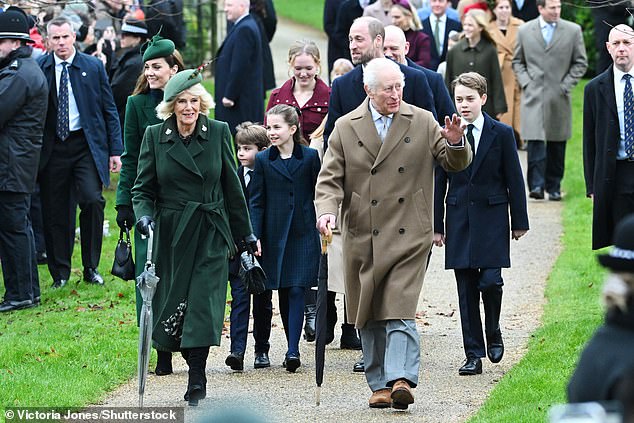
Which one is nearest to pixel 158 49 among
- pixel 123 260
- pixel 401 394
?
pixel 123 260

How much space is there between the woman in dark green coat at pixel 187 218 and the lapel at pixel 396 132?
3.02 feet

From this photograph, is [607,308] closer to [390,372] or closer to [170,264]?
[390,372]

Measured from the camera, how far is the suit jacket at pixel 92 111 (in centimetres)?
1264

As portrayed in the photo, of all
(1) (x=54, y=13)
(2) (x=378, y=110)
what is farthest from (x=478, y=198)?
(1) (x=54, y=13)

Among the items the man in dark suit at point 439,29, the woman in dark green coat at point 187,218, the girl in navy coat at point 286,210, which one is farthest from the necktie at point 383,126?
the man in dark suit at point 439,29

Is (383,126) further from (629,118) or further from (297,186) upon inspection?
(629,118)

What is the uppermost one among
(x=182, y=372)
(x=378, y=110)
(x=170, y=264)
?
(x=378, y=110)

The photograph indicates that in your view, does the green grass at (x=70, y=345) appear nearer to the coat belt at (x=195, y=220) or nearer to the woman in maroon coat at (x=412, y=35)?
the coat belt at (x=195, y=220)

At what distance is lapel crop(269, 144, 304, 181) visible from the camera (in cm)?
962

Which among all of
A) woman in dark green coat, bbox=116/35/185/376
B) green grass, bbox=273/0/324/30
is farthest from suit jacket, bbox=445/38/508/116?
green grass, bbox=273/0/324/30

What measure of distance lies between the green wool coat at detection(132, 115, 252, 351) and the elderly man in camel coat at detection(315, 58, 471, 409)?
66 cm

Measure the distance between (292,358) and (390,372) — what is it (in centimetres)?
133

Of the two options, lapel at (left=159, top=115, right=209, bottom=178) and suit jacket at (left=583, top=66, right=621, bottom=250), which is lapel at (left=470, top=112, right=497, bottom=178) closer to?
suit jacket at (left=583, top=66, right=621, bottom=250)

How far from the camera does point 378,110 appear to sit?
8539 mm
